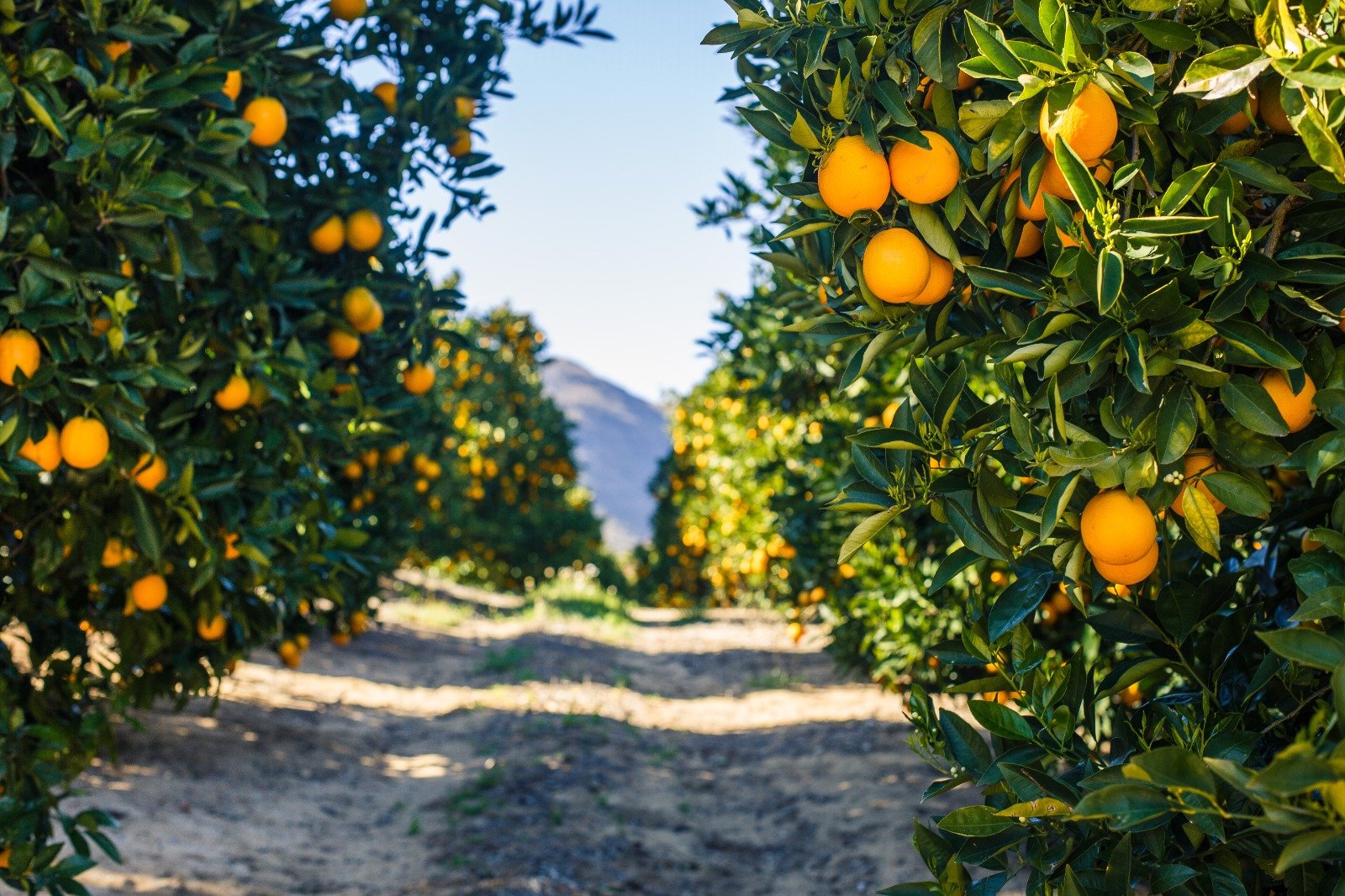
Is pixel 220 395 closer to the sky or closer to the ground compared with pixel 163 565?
closer to the sky

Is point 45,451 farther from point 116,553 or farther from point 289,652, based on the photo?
point 289,652

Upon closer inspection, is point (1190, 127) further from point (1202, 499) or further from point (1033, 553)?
point (1033, 553)

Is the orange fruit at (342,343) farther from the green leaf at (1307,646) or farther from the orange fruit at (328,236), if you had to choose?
the green leaf at (1307,646)

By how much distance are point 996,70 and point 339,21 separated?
237 cm

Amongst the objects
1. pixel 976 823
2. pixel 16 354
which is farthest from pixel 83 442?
pixel 976 823

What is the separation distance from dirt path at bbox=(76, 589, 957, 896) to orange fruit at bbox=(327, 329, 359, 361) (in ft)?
7.61

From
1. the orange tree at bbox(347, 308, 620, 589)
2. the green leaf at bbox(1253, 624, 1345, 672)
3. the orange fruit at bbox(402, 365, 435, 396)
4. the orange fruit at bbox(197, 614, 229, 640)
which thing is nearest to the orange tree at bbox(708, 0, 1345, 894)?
the green leaf at bbox(1253, 624, 1345, 672)

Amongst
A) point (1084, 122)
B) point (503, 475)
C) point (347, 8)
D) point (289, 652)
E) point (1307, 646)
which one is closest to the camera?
point (1307, 646)

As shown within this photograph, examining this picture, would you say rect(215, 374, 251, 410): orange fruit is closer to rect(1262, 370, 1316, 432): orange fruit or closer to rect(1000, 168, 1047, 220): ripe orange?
rect(1000, 168, 1047, 220): ripe orange

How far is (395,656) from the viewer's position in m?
10.3

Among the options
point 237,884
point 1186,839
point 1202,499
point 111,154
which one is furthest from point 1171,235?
point 237,884

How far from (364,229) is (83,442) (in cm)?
118

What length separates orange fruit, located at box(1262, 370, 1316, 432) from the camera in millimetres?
1401

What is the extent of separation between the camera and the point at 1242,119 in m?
1.47
